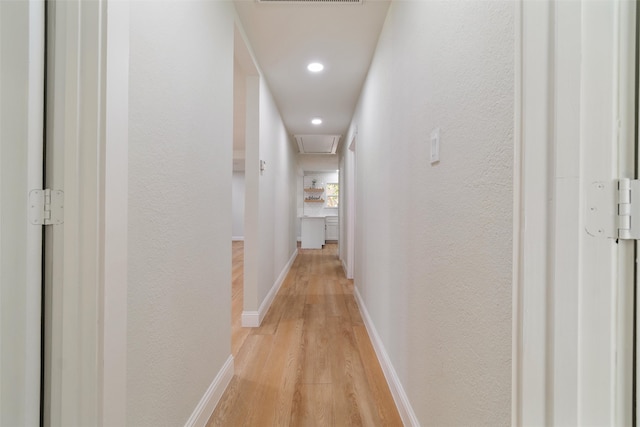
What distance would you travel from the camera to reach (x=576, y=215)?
0.55 m

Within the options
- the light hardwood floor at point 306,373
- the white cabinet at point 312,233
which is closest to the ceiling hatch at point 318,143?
the white cabinet at point 312,233

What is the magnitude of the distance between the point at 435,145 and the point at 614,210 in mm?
612

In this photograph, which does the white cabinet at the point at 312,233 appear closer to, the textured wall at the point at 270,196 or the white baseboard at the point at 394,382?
the textured wall at the point at 270,196

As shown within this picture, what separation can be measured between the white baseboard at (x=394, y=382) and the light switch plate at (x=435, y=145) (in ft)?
3.67

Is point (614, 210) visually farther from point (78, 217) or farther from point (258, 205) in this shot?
point (258, 205)

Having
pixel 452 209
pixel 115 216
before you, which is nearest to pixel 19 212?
pixel 115 216

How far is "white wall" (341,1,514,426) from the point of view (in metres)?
0.70

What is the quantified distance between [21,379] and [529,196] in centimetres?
122

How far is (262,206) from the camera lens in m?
2.85

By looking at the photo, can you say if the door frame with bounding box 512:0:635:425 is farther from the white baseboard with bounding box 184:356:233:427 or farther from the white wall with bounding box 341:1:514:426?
the white baseboard with bounding box 184:356:233:427

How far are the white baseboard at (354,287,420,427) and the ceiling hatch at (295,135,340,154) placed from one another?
3.52 m

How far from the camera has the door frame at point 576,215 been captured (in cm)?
54

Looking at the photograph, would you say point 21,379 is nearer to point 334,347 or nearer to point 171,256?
point 171,256

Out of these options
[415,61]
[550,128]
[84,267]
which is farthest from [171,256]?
[415,61]
